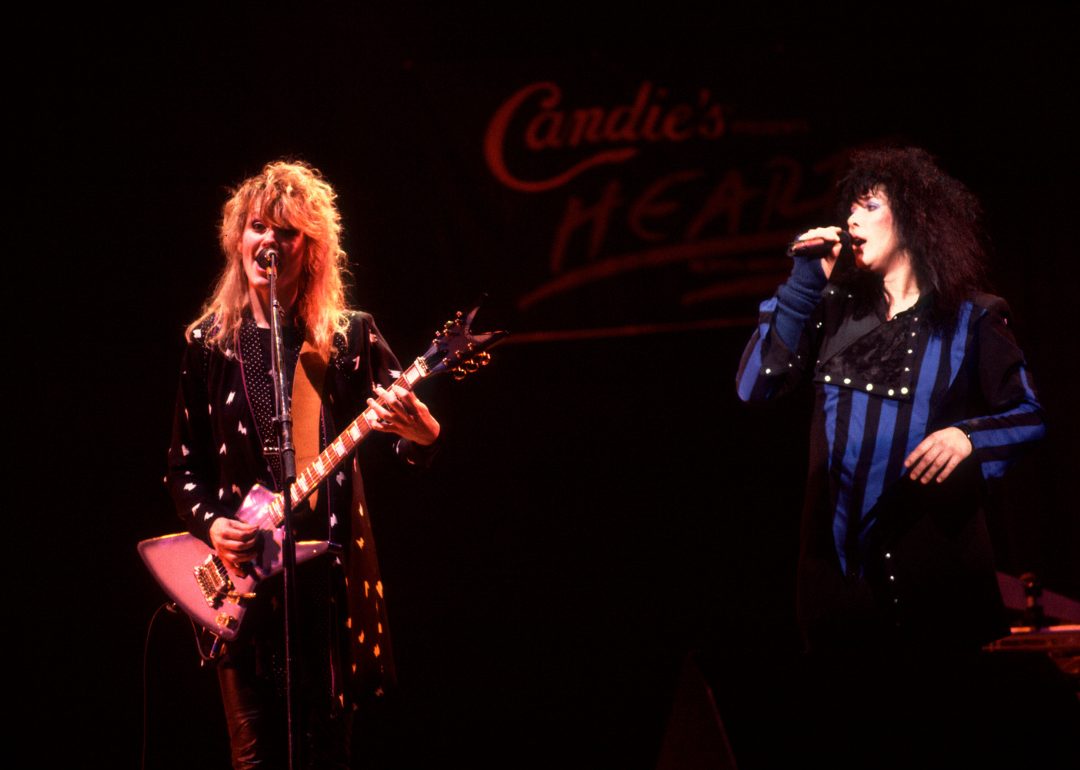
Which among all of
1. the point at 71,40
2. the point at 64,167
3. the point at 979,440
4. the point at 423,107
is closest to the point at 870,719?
the point at 979,440

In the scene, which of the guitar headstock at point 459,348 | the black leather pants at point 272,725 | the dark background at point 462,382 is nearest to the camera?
the black leather pants at point 272,725

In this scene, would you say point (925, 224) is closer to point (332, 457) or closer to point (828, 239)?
point (828, 239)

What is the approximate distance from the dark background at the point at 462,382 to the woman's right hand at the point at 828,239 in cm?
142

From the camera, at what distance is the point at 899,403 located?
6.13 feet

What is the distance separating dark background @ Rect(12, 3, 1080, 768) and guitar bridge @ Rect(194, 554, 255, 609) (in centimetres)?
120

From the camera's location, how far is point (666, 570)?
11.0 ft

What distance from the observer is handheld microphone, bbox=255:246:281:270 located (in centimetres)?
200

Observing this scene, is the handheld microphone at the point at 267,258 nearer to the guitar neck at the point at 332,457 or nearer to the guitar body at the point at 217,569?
the guitar neck at the point at 332,457

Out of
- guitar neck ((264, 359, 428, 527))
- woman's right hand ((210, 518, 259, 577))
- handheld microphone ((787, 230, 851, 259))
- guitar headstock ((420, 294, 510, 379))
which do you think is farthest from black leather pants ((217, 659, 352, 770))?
handheld microphone ((787, 230, 851, 259))

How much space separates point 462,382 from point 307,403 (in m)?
1.25

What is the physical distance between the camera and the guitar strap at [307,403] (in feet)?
7.32

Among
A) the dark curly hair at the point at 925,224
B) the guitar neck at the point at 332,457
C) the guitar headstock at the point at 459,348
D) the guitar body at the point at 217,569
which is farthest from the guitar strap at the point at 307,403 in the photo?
the dark curly hair at the point at 925,224

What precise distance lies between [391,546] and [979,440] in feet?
7.44

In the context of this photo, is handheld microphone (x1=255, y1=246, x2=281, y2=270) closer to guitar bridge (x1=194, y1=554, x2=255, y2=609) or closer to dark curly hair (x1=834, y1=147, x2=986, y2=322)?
guitar bridge (x1=194, y1=554, x2=255, y2=609)
